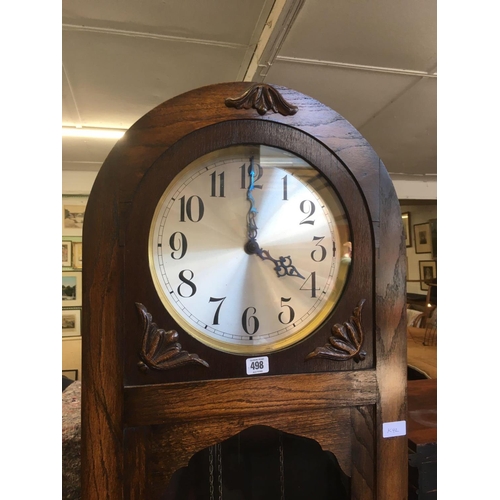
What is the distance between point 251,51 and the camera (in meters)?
1.27

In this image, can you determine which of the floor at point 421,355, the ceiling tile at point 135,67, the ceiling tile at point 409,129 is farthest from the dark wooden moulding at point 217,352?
the floor at point 421,355

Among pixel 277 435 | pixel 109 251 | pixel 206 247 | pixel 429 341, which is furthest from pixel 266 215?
pixel 429 341

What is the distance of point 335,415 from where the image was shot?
23.5 inches

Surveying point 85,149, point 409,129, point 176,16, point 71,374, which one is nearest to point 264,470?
point 176,16

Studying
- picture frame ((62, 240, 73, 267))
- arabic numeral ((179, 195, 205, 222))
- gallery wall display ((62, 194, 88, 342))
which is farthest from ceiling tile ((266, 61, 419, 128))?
picture frame ((62, 240, 73, 267))

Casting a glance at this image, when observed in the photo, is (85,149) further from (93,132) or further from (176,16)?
(176,16)

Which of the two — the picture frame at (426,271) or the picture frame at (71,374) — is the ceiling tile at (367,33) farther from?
the picture frame at (426,271)

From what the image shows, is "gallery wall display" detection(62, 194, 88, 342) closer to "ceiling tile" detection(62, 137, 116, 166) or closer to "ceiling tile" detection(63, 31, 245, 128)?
"ceiling tile" detection(62, 137, 116, 166)

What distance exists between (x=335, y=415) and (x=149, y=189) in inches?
18.2

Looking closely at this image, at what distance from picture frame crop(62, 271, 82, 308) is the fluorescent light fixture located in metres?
1.51

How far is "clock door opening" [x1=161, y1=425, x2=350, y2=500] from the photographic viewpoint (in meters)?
0.68

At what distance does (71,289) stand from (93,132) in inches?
65.3

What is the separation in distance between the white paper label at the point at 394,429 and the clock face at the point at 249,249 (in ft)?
0.69
